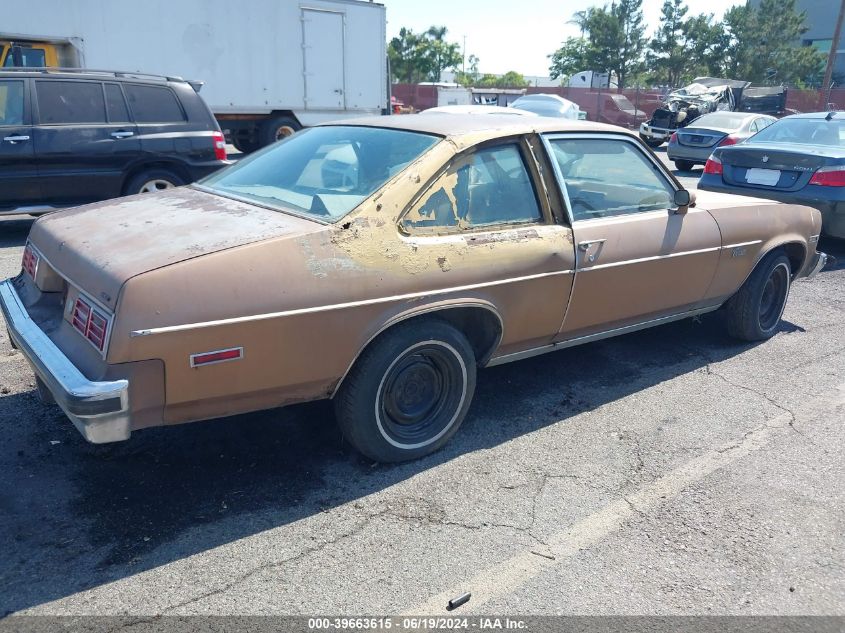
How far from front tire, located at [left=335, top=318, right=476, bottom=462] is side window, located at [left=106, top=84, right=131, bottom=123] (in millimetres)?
6099

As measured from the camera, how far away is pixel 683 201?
4410 mm

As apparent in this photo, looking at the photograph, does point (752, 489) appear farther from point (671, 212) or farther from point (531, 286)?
point (671, 212)

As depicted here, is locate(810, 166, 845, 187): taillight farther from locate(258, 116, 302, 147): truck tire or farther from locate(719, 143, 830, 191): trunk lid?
locate(258, 116, 302, 147): truck tire

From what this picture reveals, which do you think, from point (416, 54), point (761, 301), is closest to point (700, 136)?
point (761, 301)

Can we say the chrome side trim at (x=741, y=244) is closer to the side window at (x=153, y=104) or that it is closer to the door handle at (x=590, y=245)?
the door handle at (x=590, y=245)

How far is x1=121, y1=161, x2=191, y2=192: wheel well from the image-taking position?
8094 millimetres

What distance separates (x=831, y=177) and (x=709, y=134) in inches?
340

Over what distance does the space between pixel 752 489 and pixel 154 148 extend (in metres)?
7.06

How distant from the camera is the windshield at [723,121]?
623 inches

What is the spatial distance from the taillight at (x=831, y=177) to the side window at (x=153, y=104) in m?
6.98

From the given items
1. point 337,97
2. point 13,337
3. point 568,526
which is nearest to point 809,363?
point 568,526

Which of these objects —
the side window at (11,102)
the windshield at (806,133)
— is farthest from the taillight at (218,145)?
the windshield at (806,133)

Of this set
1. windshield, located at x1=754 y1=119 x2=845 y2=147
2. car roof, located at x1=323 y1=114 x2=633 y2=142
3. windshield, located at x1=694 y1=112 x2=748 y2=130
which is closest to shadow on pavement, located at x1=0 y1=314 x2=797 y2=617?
car roof, located at x1=323 y1=114 x2=633 y2=142

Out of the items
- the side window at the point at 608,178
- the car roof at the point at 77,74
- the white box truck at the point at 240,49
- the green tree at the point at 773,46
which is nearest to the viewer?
the side window at the point at 608,178
